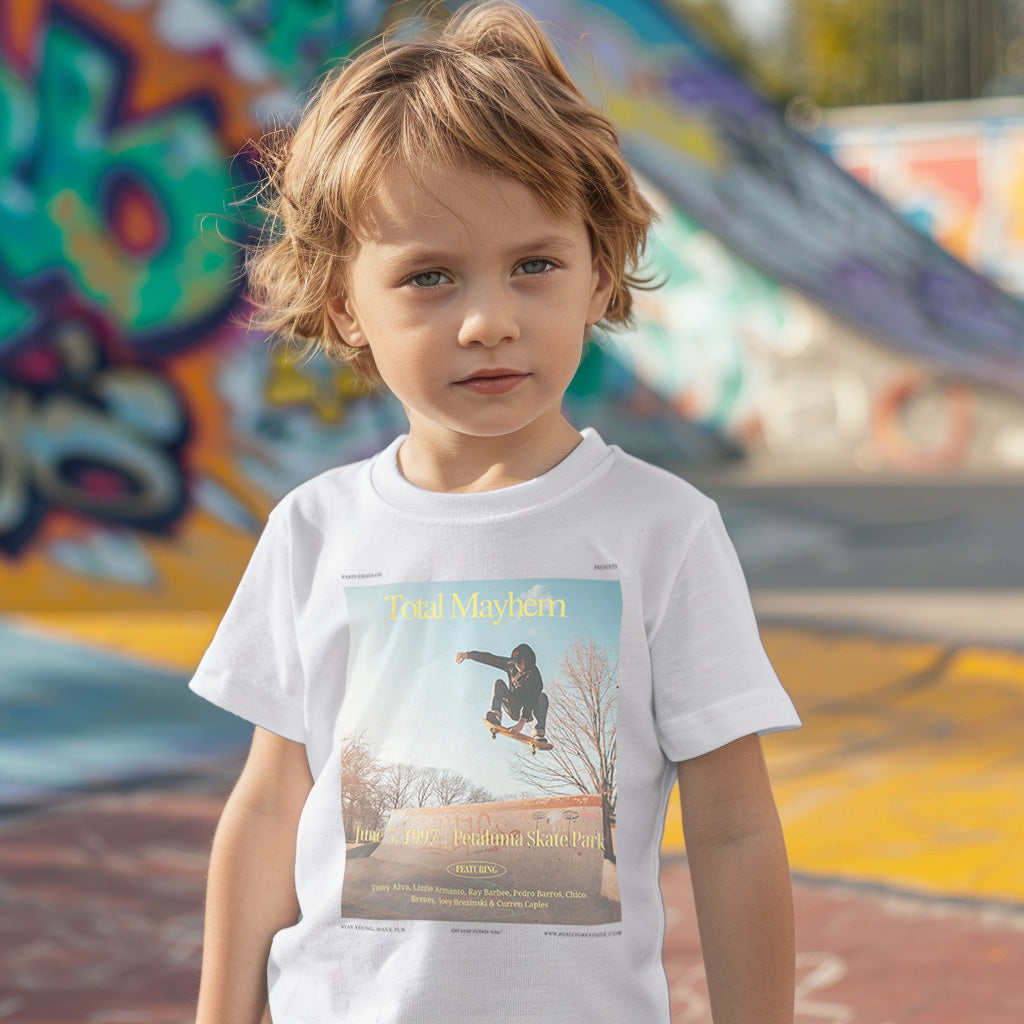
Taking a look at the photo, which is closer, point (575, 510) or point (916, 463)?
point (575, 510)

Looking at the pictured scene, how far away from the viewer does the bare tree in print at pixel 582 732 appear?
3.87 feet

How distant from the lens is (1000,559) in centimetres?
686

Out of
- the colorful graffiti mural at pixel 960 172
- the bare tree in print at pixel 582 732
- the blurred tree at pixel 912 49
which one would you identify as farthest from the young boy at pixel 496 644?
the blurred tree at pixel 912 49

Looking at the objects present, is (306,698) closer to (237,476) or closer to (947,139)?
(237,476)

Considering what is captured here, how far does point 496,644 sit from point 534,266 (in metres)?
0.35

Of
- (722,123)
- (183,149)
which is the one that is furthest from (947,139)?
(183,149)

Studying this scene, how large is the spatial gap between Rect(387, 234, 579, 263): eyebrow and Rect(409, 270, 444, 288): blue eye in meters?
0.02

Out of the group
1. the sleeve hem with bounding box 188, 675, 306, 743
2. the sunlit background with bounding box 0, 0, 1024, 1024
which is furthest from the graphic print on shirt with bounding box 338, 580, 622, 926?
the sunlit background with bounding box 0, 0, 1024, 1024

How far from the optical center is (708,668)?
1.17 meters

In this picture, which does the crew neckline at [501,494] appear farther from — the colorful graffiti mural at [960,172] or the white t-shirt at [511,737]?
the colorful graffiti mural at [960,172]

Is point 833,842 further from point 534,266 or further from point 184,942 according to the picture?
point 534,266

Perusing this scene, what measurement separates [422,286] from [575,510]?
25 cm

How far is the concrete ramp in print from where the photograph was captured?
116cm

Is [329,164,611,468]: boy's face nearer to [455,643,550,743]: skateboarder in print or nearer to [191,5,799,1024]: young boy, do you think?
[191,5,799,1024]: young boy
